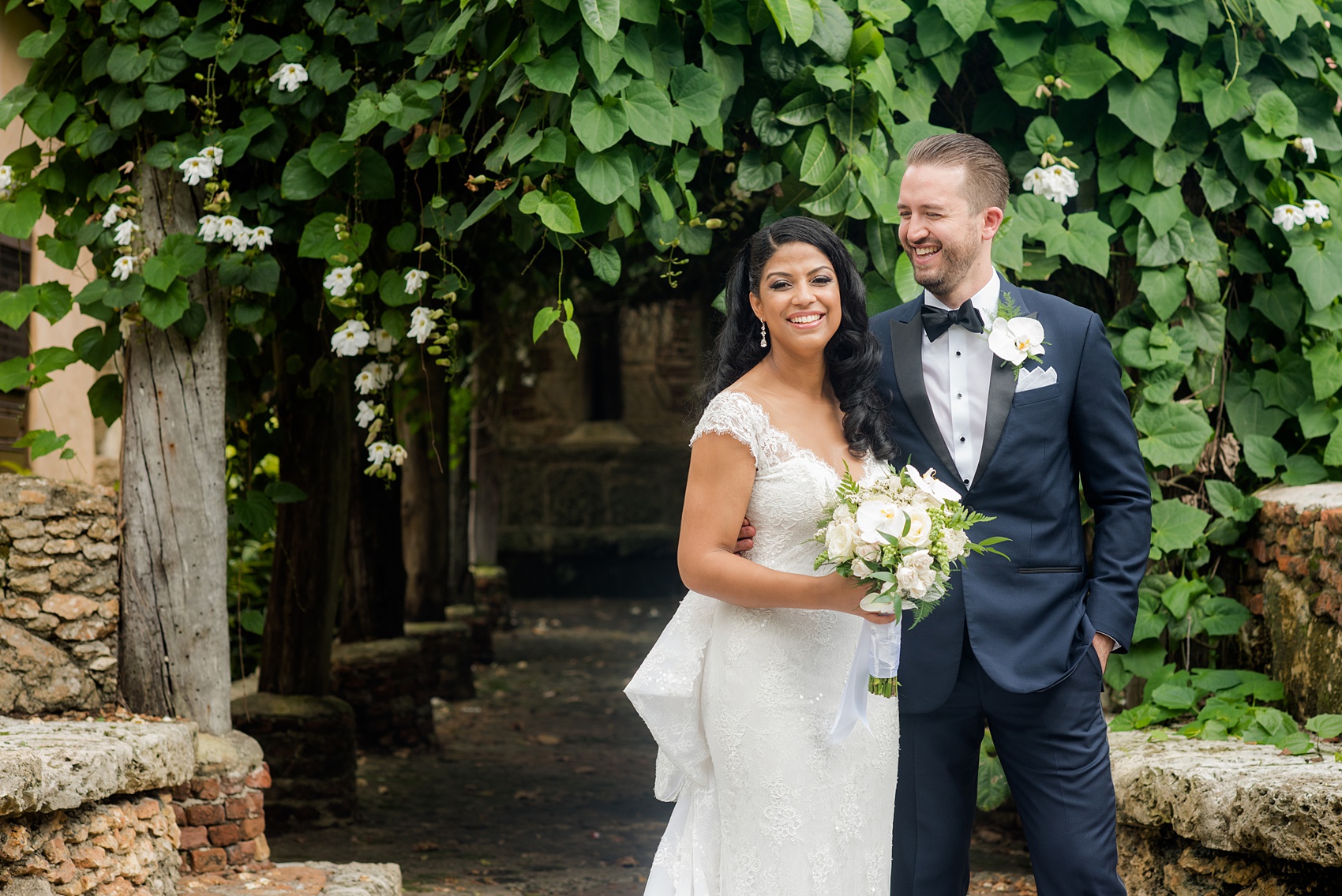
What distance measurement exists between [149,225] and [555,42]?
5.41ft

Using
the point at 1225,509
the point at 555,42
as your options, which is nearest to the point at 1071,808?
the point at 1225,509

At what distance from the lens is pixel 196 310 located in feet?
13.4

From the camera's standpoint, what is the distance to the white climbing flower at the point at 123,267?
12.9ft

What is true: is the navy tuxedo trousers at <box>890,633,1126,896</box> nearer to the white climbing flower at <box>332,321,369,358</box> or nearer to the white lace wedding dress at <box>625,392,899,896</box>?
the white lace wedding dress at <box>625,392,899,896</box>

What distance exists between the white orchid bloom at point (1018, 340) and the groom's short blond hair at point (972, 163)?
0.28 metres

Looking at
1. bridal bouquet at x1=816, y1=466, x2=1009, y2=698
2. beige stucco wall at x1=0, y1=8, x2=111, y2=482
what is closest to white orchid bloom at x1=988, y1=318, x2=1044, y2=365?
bridal bouquet at x1=816, y1=466, x2=1009, y2=698

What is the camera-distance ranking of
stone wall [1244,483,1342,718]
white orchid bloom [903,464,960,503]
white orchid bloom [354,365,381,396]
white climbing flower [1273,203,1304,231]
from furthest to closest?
white orchid bloom [354,365,381,396], white climbing flower [1273,203,1304,231], stone wall [1244,483,1342,718], white orchid bloom [903,464,960,503]

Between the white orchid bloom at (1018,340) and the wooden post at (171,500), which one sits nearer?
the white orchid bloom at (1018,340)

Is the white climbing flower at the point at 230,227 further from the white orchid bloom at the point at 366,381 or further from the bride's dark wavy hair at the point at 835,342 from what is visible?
the bride's dark wavy hair at the point at 835,342

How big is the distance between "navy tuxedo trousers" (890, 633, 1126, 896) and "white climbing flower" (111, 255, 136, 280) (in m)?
2.72

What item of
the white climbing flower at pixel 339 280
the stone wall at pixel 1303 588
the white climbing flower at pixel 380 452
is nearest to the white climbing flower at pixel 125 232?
the white climbing flower at pixel 339 280

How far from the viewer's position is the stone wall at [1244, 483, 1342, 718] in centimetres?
369

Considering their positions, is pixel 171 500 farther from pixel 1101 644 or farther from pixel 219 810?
pixel 1101 644

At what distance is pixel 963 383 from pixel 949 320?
0.48 ft
